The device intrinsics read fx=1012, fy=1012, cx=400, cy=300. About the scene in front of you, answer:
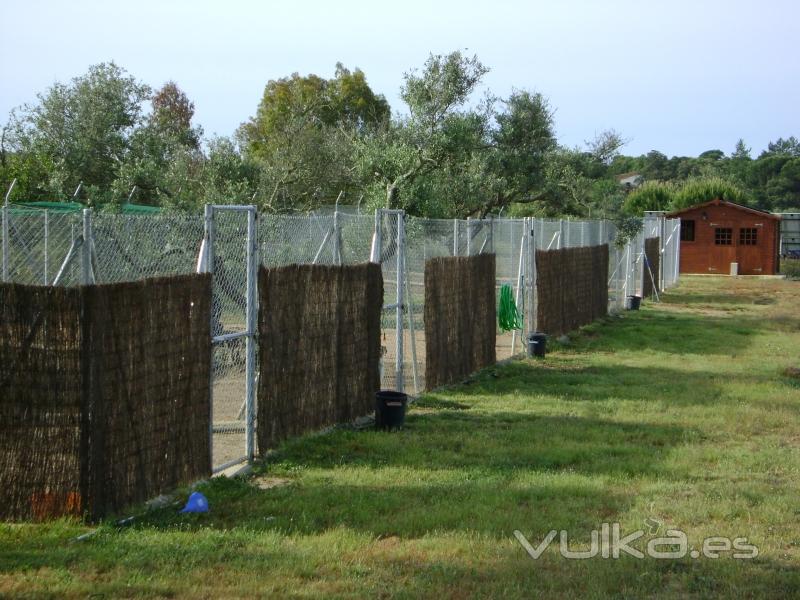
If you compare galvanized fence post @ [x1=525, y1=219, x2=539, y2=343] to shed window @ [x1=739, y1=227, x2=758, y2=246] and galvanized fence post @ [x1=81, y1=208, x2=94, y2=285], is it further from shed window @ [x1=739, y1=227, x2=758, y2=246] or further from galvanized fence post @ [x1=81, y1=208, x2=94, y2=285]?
shed window @ [x1=739, y1=227, x2=758, y2=246]

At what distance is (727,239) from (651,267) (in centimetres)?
1569

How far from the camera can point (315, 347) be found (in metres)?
9.66

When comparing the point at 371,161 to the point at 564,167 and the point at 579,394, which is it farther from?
the point at 579,394

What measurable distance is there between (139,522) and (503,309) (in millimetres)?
10011

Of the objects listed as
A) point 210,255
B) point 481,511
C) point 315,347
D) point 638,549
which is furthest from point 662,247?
point 638,549

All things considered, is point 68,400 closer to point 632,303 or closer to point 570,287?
point 570,287

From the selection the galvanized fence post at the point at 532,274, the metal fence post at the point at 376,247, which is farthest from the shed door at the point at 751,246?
the metal fence post at the point at 376,247

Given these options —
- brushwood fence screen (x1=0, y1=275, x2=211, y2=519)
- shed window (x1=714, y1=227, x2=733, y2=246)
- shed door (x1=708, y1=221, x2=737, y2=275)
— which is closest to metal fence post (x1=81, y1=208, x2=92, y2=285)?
brushwood fence screen (x1=0, y1=275, x2=211, y2=519)

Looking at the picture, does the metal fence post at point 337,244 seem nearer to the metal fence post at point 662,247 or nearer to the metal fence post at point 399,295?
the metal fence post at point 399,295

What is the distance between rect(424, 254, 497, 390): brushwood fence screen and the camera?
12.7 meters

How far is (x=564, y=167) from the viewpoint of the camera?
→ 25.5m

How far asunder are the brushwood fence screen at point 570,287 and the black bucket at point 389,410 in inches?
297

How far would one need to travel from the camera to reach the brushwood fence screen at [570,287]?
1781 cm

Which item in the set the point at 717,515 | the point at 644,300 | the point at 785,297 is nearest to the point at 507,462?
the point at 717,515
